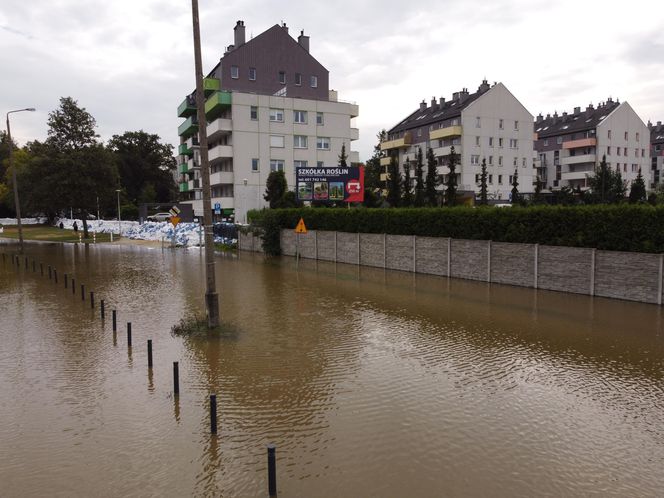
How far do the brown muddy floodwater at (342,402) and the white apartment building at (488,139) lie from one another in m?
48.9

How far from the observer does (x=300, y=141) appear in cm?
5538

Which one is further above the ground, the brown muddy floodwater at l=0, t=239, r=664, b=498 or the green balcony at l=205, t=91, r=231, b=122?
the green balcony at l=205, t=91, r=231, b=122

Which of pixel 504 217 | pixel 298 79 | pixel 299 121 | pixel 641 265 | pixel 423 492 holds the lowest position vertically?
pixel 423 492

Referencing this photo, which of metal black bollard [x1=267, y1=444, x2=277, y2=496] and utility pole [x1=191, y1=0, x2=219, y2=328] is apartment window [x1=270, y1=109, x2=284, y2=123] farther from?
metal black bollard [x1=267, y1=444, x2=277, y2=496]

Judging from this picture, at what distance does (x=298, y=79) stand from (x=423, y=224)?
3789 cm

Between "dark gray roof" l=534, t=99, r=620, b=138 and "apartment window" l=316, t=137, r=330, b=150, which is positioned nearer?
"apartment window" l=316, t=137, r=330, b=150

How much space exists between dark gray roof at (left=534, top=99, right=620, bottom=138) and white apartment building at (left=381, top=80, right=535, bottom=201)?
13.3m

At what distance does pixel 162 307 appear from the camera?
16797 mm

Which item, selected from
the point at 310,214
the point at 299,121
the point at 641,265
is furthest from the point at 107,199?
the point at 641,265

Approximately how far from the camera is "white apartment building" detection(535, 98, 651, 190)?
73.2m

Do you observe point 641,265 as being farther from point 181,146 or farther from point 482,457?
point 181,146

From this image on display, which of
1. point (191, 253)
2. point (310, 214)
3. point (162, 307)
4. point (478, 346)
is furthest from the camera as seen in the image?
point (191, 253)

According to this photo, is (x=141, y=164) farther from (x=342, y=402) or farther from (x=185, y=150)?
(x=342, y=402)

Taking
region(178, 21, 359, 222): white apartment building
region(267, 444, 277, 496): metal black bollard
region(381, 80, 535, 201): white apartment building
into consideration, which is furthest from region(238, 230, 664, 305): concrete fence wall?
region(381, 80, 535, 201): white apartment building
